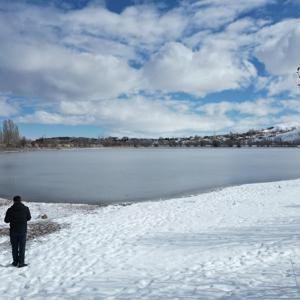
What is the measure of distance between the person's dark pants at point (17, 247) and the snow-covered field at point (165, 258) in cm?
33

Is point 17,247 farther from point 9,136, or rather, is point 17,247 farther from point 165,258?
point 9,136

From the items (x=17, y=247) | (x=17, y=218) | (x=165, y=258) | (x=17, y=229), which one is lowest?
(x=165, y=258)

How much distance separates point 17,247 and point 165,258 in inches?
161

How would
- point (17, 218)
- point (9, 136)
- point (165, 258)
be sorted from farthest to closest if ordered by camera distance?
point (9, 136) < point (165, 258) < point (17, 218)

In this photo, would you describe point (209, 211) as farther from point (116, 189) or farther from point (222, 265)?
point (116, 189)

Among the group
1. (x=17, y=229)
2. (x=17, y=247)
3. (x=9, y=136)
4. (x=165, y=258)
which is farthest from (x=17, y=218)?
(x=9, y=136)

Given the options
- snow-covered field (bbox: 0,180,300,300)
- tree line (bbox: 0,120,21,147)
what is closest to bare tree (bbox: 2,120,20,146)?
tree line (bbox: 0,120,21,147)

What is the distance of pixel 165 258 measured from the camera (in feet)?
36.1

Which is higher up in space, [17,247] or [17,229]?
[17,229]

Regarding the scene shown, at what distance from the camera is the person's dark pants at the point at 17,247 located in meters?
10.7

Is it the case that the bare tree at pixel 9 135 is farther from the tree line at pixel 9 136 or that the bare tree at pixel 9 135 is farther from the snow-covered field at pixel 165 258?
the snow-covered field at pixel 165 258

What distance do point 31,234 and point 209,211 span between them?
8.32 metres

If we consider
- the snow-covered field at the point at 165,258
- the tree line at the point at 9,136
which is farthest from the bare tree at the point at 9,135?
the snow-covered field at the point at 165,258

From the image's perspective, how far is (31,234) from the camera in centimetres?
1468
